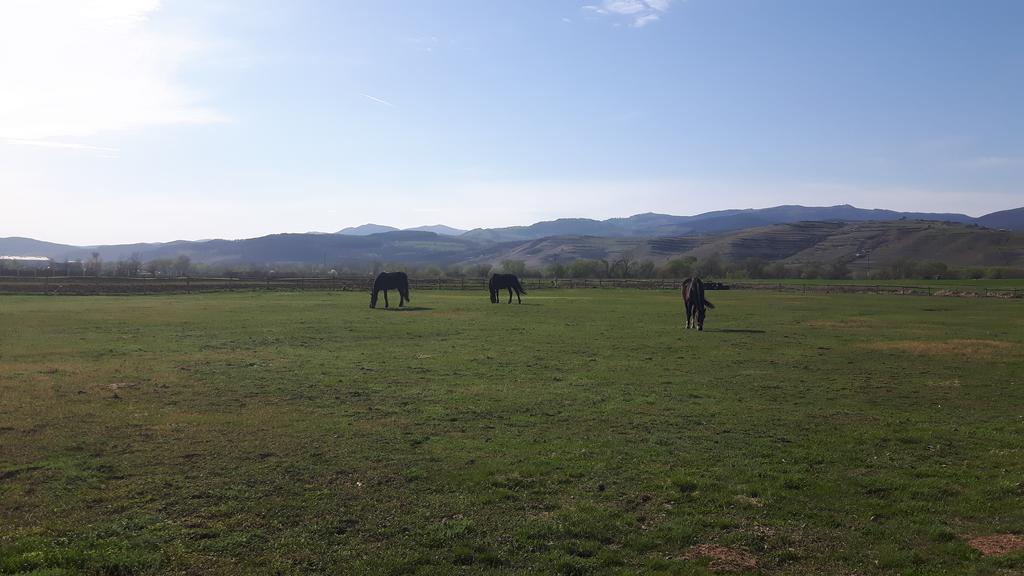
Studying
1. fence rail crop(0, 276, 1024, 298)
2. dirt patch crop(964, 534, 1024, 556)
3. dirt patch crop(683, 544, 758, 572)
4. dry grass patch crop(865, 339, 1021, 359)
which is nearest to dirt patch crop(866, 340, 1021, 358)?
dry grass patch crop(865, 339, 1021, 359)

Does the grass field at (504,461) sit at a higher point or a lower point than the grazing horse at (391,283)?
lower

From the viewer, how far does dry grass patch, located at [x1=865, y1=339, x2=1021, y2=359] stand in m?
21.0

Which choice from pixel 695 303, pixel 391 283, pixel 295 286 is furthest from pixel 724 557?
pixel 295 286

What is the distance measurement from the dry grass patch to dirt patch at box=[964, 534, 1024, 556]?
15862mm

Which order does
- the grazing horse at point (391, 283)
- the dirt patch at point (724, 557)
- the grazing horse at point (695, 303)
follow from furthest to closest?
1. the grazing horse at point (391, 283)
2. the grazing horse at point (695, 303)
3. the dirt patch at point (724, 557)

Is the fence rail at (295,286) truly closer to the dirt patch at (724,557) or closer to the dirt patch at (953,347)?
the dirt patch at (953,347)

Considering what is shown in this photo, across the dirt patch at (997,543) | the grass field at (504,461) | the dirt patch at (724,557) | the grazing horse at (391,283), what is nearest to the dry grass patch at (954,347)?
the grass field at (504,461)

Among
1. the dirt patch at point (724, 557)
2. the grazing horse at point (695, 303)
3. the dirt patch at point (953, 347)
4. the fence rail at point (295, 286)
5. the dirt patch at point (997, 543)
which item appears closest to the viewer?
the dirt patch at point (724, 557)

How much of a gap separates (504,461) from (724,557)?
11.9 feet

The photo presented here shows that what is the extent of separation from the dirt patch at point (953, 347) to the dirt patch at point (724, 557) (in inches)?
696

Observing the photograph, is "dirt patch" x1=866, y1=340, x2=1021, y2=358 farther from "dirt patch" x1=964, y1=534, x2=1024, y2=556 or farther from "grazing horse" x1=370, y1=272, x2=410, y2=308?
"grazing horse" x1=370, y1=272, x2=410, y2=308

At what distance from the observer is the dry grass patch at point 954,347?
21.0m

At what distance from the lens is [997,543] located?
6.82 metres

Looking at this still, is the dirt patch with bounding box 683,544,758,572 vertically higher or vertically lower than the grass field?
lower
